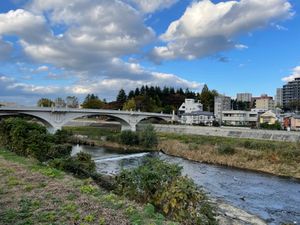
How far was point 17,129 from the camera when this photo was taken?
80.6 feet

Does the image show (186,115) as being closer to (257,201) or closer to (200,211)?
(257,201)

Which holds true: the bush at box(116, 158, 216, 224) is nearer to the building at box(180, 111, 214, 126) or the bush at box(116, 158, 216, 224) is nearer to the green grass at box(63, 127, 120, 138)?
the green grass at box(63, 127, 120, 138)

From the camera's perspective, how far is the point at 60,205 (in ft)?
31.6

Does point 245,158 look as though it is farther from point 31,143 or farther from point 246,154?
point 31,143

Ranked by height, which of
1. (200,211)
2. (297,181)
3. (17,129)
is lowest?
(297,181)

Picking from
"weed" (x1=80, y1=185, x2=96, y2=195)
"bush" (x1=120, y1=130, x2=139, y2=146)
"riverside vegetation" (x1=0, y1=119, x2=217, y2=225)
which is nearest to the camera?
"riverside vegetation" (x1=0, y1=119, x2=217, y2=225)

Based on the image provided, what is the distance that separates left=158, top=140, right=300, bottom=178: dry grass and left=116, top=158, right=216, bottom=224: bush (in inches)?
824

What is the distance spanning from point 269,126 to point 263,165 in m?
31.9

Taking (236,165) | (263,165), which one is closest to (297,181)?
(263,165)

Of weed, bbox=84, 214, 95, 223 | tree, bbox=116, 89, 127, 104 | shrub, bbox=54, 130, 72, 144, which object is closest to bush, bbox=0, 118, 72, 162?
shrub, bbox=54, 130, 72, 144

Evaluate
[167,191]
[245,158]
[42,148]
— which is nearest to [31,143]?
[42,148]

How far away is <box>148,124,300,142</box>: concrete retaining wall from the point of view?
41.7 m

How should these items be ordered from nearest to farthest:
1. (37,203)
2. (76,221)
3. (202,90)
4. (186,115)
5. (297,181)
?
(76,221)
(37,203)
(297,181)
(186,115)
(202,90)

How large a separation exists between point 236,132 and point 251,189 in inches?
1066
